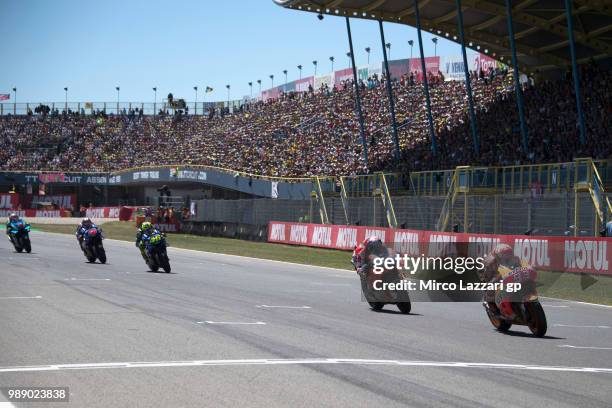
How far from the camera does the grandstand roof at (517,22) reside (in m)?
44.2

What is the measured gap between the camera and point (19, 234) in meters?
33.2

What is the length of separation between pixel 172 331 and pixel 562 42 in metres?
39.3

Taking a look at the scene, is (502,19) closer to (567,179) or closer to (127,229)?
(567,179)

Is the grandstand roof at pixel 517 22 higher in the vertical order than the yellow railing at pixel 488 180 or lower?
higher

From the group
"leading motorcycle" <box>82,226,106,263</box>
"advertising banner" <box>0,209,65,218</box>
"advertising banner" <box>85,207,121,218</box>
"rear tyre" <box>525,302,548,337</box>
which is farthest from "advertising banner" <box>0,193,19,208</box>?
"rear tyre" <box>525,302,548,337</box>

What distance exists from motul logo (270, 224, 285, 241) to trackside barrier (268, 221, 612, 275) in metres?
5.17

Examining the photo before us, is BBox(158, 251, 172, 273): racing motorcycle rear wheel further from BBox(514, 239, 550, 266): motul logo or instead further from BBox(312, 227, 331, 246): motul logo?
BBox(312, 227, 331, 246): motul logo

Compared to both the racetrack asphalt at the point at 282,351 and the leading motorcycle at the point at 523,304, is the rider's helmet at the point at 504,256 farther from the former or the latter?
the racetrack asphalt at the point at 282,351

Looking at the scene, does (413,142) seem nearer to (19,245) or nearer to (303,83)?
(19,245)

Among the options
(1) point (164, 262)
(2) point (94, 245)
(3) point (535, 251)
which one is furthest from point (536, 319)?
(2) point (94, 245)

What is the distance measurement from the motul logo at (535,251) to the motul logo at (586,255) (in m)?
0.51

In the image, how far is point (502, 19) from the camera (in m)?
47.4

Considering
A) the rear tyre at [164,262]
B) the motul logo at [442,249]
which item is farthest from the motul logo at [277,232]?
the motul logo at [442,249]

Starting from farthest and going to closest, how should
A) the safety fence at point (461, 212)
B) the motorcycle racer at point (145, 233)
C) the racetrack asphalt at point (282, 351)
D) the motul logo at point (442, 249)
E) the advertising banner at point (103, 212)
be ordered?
the advertising banner at point (103, 212)
the safety fence at point (461, 212)
the motorcycle racer at point (145, 233)
the motul logo at point (442, 249)
the racetrack asphalt at point (282, 351)
